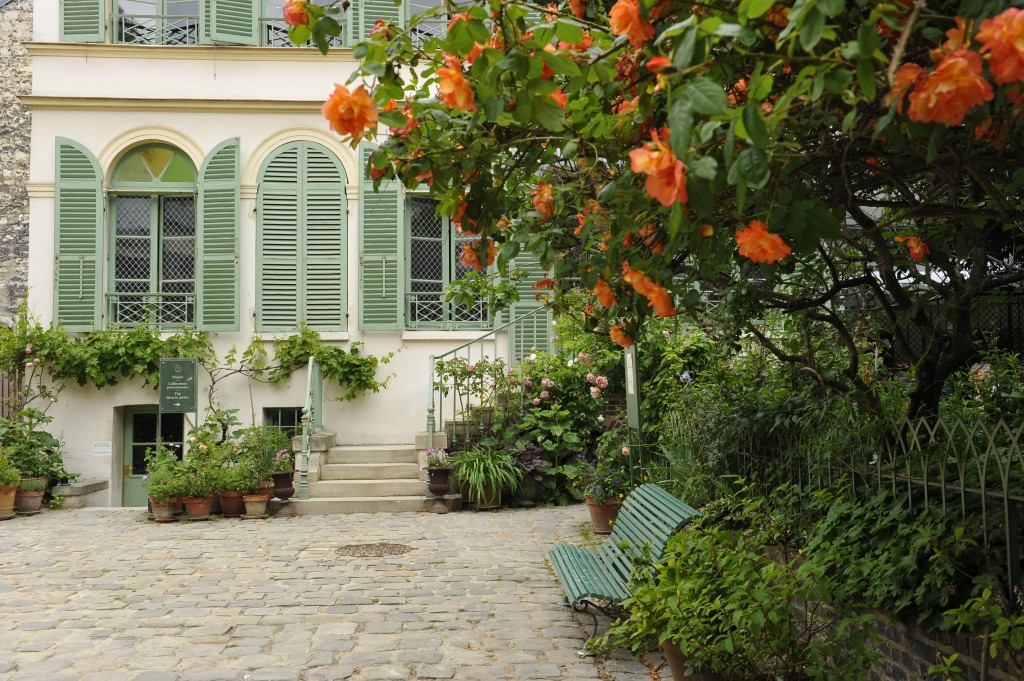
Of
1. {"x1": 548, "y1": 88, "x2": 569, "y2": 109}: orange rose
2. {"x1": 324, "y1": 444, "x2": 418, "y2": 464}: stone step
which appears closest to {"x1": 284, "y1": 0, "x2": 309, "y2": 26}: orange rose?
{"x1": 548, "y1": 88, "x2": 569, "y2": 109}: orange rose

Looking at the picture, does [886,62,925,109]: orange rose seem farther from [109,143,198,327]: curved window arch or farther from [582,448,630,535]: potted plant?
[109,143,198,327]: curved window arch

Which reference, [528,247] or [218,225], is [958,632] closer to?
[528,247]

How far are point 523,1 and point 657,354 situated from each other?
24.9ft

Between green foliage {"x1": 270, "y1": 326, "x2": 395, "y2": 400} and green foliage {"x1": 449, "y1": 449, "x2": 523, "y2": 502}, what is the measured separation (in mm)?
1959

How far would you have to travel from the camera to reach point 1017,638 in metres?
2.82

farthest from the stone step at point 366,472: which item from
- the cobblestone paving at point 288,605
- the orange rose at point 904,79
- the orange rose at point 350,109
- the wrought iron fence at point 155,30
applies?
the orange rose at point 904,79

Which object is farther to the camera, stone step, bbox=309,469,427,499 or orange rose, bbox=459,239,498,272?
stone step, bbox=309,469,427,499

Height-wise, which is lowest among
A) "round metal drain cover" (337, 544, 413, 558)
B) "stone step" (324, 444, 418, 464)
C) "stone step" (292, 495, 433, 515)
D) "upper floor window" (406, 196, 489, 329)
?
"round metal drain cover" (337, 544, 413, 558)

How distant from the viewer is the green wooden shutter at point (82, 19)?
11.7 meters

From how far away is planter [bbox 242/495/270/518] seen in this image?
9.60 meters

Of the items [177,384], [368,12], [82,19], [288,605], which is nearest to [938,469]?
[288,605]

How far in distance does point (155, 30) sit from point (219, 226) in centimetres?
284

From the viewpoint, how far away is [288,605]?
5820 mm

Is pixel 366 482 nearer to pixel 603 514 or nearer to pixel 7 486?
pixel 603 514
